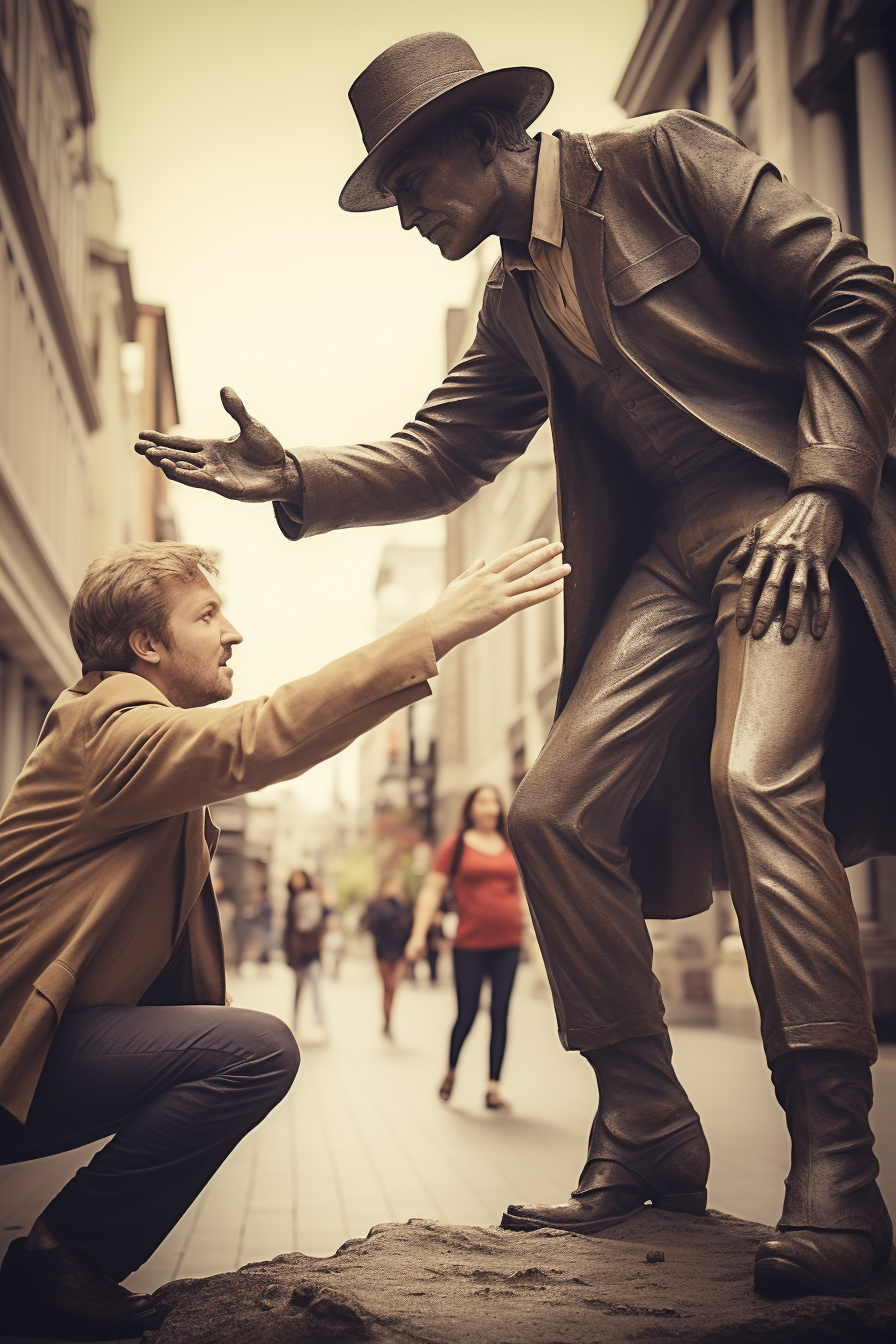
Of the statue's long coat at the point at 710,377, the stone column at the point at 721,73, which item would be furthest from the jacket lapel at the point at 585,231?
the stone column at the point at 721,73

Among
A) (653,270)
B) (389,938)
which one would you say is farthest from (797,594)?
(389,938)

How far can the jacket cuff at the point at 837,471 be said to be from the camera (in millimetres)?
2777

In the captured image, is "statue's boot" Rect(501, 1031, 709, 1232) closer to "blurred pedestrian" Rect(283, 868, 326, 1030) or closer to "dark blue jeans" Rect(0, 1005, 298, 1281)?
"dark blue jeans" Rect(0, 1005, 298, 1281)

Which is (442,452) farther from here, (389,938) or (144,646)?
(389,938)

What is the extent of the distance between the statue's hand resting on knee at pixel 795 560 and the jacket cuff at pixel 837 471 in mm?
20

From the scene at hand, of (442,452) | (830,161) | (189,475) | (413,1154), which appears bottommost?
(413,1154)

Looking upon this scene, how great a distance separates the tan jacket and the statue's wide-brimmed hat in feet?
3.38

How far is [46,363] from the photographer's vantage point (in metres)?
22.8

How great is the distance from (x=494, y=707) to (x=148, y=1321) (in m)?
35.3

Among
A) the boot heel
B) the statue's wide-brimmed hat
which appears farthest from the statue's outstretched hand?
the boot heel

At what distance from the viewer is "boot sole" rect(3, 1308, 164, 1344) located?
9.62 feet

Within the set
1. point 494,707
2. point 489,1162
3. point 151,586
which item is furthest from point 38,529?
point 494,707

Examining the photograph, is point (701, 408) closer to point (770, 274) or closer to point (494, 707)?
point (770, 274)

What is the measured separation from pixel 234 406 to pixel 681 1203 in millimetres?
2048
